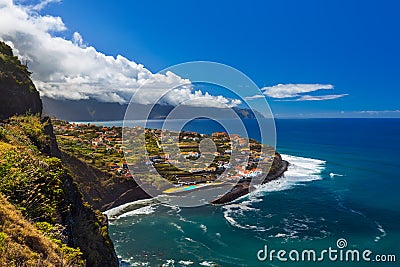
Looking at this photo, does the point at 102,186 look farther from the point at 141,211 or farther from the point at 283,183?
the point at 283,183

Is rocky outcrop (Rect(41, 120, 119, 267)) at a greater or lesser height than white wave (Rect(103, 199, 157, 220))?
greater

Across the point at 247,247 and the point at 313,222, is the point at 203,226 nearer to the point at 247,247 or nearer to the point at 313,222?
the point at 247,247

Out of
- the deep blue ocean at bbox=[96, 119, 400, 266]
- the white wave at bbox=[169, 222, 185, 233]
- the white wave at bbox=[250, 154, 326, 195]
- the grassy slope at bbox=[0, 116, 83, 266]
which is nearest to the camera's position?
the grassy slope at bbox=[0, 116, 83, 266]

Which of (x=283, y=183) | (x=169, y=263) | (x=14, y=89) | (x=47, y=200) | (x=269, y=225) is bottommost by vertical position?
(x=169, y=263)

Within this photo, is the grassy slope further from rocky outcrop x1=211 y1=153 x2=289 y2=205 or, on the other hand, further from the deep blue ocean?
rocky outcrop x1=211 y1=153 x2=289 y2=205

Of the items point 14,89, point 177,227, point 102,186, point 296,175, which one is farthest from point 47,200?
point 296,175

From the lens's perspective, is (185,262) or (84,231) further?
(185,262)

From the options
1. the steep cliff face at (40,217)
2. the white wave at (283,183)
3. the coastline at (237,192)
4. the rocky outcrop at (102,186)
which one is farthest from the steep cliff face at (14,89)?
the coastline at (237,192)

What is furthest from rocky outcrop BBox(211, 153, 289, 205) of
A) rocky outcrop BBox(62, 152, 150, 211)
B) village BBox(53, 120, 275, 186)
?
rocky outcrop BBox(62, 152, 150, 211)
